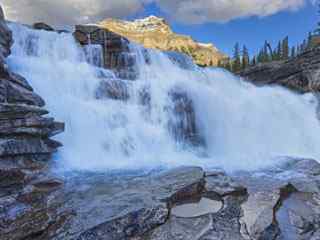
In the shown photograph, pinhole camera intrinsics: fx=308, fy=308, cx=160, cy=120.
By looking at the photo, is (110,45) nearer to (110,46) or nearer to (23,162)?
(110,46)

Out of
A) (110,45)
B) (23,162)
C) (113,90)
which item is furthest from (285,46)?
(23,162)

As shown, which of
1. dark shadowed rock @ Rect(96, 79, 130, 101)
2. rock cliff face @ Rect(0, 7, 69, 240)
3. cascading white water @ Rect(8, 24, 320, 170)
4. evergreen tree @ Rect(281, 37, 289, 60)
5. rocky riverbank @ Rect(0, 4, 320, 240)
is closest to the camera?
rocky riverbank @ Rect(0, 4, 320, 240)

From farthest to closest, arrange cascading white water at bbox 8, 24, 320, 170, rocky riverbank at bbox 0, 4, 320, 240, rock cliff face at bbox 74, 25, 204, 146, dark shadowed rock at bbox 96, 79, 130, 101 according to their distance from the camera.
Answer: rock cliff face at bbox 74, 25, 204, 146 → dark shadowed rock at bbox 96, 79, 130, 101 → cascading white water at bbox 8, 24, 320, 170 → rocky riverbank at bbox 0, 4, 320, 240

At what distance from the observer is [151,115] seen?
51.6 feet

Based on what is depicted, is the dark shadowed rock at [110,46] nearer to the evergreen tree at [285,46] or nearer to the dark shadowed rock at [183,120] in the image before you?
the dark shadowed rock at [183,120]

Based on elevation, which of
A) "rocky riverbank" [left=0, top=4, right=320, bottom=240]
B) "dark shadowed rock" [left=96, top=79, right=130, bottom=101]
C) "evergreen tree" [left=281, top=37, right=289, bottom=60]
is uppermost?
"evergreen tree" [left=281, top=37, right=289, bottom=60]

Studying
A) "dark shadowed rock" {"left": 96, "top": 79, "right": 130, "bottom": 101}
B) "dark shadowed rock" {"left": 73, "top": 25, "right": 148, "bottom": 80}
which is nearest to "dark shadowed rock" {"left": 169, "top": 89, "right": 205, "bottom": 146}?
"dark shadowed rock" {"left": 96, "top": 79, "right": 130, "bottom": 101}

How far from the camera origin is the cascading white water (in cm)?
1329

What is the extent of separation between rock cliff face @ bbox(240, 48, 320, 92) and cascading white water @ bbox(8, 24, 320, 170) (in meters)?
4.08

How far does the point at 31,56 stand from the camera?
1712cm

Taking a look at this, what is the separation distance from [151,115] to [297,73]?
18.2 m

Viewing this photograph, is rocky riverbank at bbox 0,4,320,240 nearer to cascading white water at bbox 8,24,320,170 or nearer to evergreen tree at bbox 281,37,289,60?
cascading white water at bbox 8,24,320,170

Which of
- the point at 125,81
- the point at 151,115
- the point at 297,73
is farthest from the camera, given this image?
the point at 297,73

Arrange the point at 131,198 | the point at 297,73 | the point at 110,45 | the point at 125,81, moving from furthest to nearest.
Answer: the point at 297,73, the point at 110,45, the point at 125,81, the point at 131,198
